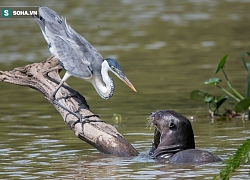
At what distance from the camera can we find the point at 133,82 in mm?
17406

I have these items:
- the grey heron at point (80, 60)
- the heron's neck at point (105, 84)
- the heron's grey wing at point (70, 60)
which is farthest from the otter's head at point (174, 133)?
the heron's grey wing at point (70, 60)

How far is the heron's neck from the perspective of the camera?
411 inches

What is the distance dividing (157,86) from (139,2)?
52.1 feet

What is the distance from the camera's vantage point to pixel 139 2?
32.2 meters

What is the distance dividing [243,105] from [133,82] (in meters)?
5.41

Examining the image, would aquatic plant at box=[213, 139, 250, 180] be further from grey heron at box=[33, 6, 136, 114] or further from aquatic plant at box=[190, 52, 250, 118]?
aquatic plant at box=[190, 52, 250, 118]

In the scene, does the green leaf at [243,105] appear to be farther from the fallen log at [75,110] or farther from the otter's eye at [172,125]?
the fallen log at [75,110]

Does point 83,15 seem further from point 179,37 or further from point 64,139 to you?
point 64,139

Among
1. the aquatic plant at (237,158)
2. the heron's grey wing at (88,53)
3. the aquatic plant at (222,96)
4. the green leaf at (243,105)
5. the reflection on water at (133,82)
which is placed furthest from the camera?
the aquatic plant at (222,96)

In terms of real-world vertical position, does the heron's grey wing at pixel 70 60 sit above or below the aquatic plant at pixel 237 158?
above

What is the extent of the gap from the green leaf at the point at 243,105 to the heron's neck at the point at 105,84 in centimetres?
263

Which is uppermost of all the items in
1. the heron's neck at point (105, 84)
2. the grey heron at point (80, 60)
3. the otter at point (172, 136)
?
the grey heron at point (80, 60)

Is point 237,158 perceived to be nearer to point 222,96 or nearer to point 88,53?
point 88,53

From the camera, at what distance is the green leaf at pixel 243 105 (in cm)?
1218
